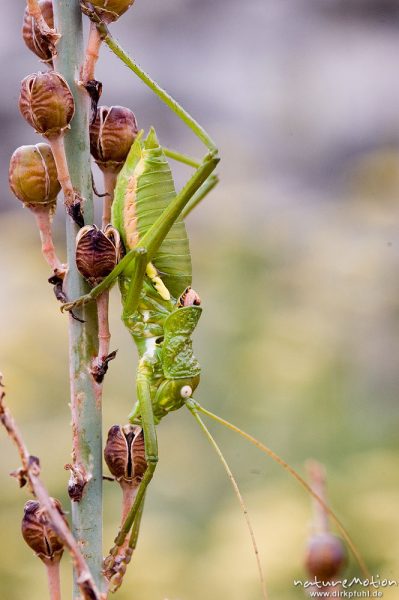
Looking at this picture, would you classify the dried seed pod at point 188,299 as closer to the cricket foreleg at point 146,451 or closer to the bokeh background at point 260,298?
the cricket foreleg at point 146,451

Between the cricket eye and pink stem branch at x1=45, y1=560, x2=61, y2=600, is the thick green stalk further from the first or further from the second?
the cricket eye

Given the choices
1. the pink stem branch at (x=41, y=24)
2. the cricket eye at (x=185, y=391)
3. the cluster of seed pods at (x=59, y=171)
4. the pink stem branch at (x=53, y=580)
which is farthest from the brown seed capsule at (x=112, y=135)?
the pink stem branch at (x=53, y=580)

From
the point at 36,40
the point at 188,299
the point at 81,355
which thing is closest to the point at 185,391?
the point at 188,299

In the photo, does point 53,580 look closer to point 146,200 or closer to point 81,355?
point 81,355

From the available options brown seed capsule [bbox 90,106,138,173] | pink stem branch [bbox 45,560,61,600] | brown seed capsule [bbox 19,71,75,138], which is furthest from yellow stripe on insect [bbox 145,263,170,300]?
pink stem branch [bbox 45,560,61,600]

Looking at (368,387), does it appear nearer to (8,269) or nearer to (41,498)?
(8,269)
